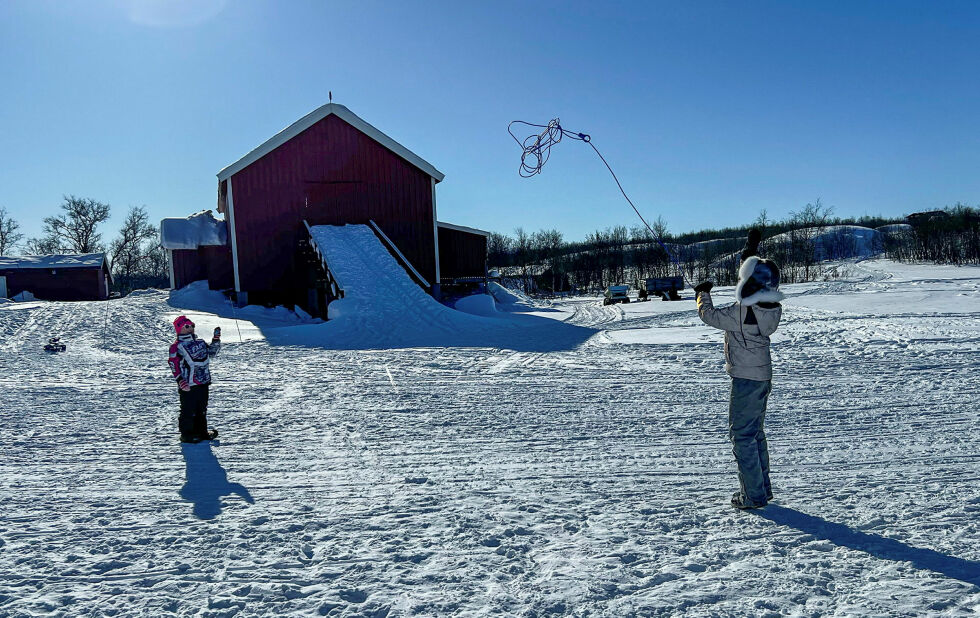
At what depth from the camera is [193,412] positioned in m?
5.10

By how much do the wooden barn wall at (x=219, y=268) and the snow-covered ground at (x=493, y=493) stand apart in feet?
44.2

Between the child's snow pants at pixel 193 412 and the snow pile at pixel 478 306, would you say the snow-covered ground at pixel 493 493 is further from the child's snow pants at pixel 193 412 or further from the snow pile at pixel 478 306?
the snow pile at pixel 478 306

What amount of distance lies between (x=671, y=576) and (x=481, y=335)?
30.9 ft

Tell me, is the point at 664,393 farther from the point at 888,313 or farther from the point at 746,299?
the point at 888,313

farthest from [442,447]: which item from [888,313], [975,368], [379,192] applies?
[379,192]

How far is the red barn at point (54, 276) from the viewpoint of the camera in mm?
31547

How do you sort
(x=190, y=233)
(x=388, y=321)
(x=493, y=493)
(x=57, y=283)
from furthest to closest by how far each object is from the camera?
(x=57, y=283)
(x=190, y=233)
(x=388, y=321)
(x=493, y=493)

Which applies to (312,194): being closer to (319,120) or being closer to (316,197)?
(316,197)

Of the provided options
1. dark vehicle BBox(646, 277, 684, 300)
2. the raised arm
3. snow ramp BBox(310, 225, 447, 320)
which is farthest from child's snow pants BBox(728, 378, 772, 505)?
dark vehicle BBox(646, 277, 684, 300)

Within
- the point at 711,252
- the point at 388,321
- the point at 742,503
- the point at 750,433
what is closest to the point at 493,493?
the point at 742,503

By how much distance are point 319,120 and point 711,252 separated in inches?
2072

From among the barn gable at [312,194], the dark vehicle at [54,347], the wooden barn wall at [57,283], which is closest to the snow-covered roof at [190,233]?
the barn gable at [312,194]

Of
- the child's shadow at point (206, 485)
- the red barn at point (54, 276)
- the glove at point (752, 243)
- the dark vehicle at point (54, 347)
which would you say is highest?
the red barn at point (54, 276)

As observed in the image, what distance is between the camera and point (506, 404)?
6406 millimetres
